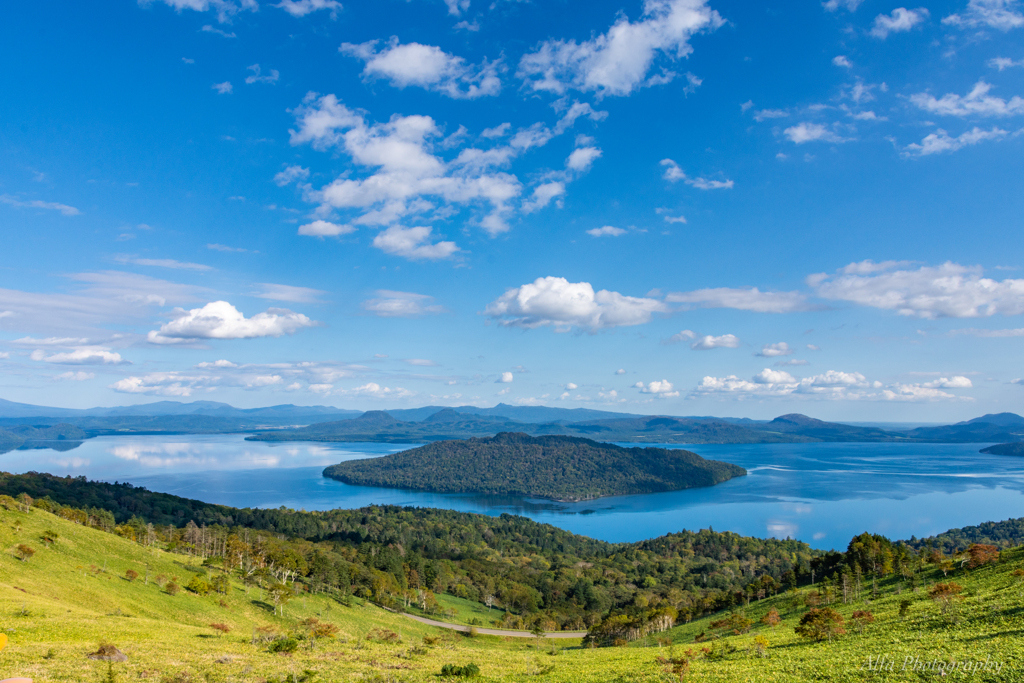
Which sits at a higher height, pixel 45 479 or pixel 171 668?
pixel 171 668

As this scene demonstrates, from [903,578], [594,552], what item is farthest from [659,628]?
[594,552]

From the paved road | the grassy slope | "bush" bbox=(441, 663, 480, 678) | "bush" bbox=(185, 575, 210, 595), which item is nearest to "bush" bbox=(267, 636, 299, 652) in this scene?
the grassy slope

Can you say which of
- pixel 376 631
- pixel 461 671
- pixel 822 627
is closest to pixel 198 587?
pixel 376 631

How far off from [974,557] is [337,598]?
291 feet

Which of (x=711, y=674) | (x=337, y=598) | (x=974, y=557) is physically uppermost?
(x=711, y=674)

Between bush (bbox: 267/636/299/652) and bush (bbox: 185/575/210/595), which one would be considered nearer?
bush (bbox: 267/636/299/652)

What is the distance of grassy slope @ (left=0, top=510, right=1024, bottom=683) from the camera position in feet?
79.7

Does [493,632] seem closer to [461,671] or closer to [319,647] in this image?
[319,647]

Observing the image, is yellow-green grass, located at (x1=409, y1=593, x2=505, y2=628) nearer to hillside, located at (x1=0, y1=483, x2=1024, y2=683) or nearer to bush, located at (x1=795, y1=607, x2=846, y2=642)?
hillside, located at (x1=0, y1=483, x2=1024, y2=683)

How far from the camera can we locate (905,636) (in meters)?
29.6

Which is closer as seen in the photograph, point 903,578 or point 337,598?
point 903,578

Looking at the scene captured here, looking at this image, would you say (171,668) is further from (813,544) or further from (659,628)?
(813,544)

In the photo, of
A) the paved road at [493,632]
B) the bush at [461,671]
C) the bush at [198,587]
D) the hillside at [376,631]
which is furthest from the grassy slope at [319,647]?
the paved road at [493,632]

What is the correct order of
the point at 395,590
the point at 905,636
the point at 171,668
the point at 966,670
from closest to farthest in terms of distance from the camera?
the point at 966,670 < the point at 171,668 < the point at 905,636 < the point at 395,590
